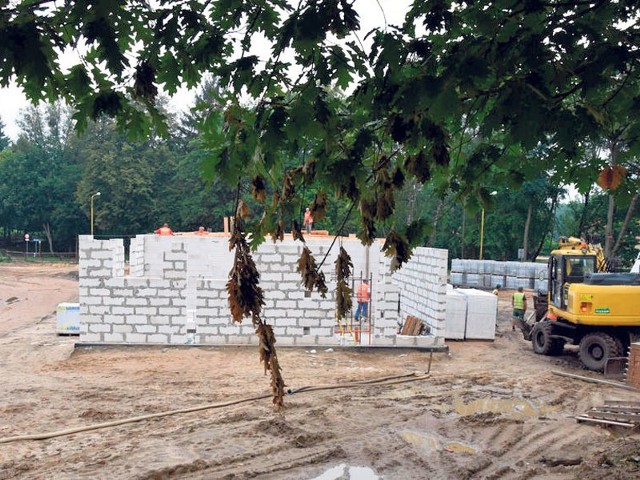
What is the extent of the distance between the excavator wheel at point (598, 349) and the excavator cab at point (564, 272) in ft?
3.52

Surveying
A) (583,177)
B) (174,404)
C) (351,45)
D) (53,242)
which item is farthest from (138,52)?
(53,242)

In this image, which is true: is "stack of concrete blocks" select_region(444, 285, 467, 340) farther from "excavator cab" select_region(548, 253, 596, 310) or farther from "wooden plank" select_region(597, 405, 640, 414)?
"wooden plank" select_region(597, 405, 640, 414)

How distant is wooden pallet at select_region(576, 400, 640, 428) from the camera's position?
7.95m

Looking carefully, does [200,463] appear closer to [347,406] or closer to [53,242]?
[347,406]

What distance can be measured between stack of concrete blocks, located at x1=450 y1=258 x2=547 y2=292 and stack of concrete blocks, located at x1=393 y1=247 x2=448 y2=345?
16608 mm

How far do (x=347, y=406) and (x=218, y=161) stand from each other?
616cm

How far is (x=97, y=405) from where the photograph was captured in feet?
29.2

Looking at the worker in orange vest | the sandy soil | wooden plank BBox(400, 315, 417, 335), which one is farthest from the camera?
the worker in orange vest

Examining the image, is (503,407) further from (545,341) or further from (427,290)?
(427,290)

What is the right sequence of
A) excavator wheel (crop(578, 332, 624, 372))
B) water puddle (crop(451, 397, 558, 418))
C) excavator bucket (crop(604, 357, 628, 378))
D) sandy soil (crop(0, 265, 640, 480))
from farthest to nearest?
excavator wheel (crop(578, 332, 624, 372))
excavator bucket (crop(604, 357, 628, 378))
water puddle (crop(451, 397, 558, 418))
sandy soil (crop(0, 265, 640, 480))

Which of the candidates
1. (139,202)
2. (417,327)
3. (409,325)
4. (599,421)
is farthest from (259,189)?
(139,202)

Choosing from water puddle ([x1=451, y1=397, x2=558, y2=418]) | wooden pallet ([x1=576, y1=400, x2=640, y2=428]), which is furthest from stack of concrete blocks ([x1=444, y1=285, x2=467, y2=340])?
wooden pallet ([x1=576, y1=400, x2=640, y2=428])

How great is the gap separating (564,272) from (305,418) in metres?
7.84

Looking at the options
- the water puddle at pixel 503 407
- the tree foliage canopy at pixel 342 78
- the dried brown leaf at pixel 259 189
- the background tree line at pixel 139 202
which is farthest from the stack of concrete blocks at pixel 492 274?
the dried brown leaf at pixel 259 189
